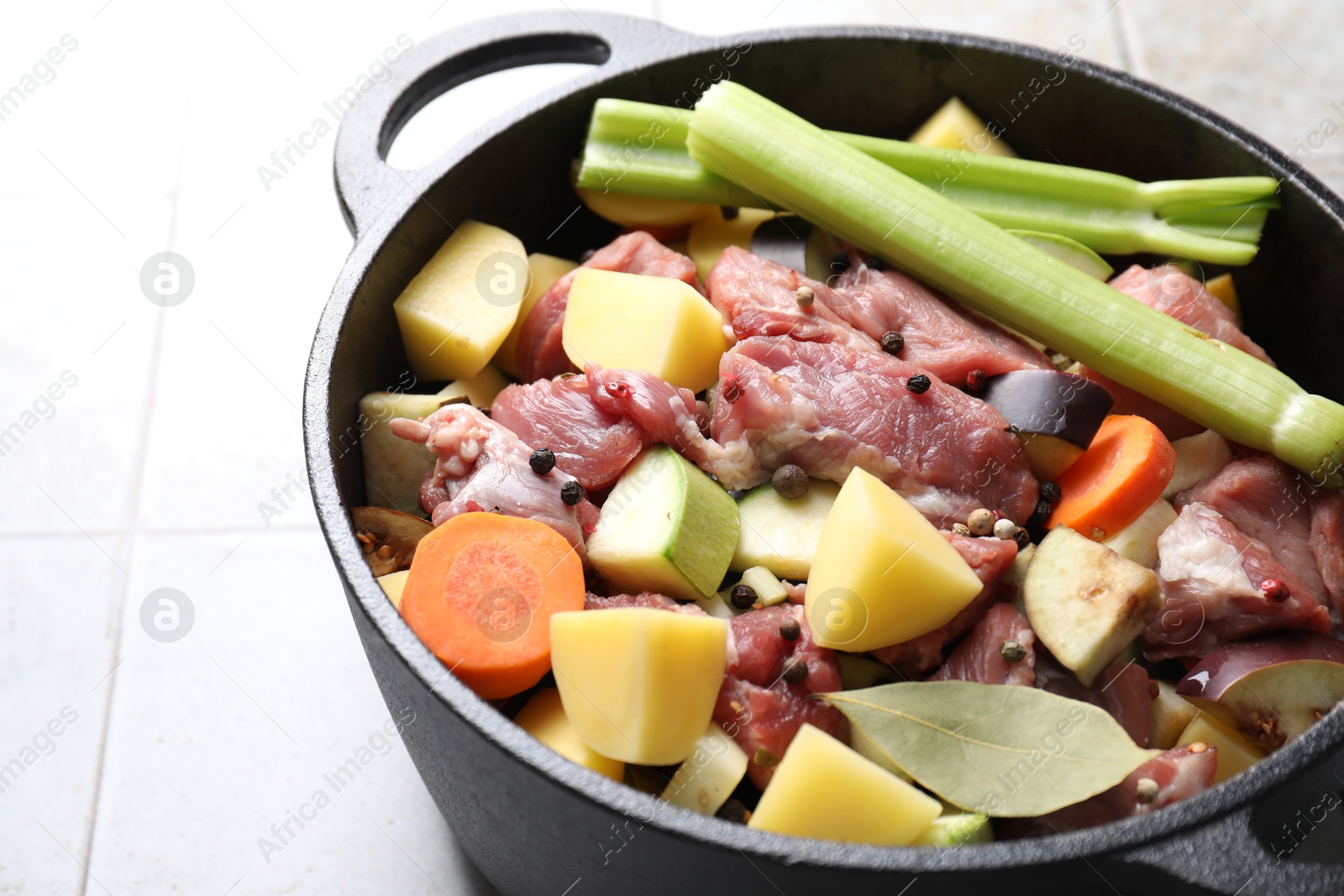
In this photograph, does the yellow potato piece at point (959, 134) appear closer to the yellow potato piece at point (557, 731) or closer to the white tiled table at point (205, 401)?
the white tiled table at point (205, 401)

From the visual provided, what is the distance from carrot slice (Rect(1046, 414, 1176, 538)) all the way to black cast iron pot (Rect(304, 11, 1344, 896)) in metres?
0.49

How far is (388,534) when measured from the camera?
2.00 m

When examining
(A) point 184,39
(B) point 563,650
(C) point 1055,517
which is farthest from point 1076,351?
(A) point 184,39

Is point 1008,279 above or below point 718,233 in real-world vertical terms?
below

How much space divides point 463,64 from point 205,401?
1.36 m

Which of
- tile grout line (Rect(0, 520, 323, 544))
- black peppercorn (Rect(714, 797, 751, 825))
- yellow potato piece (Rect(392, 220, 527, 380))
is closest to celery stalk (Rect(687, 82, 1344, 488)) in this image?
yellow potato piece (Rect(392, 220, 527, 380))

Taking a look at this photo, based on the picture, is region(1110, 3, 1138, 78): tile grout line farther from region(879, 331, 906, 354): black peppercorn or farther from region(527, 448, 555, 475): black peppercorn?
region(527, 448, 555, 475): black peppercorn

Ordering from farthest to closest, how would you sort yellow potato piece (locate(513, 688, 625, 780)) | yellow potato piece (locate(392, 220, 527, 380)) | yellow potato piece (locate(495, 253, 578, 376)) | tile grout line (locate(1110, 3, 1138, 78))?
tile grout line (locate(1110, 3, 1138, 78)) → yellow potato piece (locate(495, 253, 578, 376)) → yellow potato piece (locate(392, 220, 527, 380)) → yellow potato piece (locate(513, 688, 625, 780))

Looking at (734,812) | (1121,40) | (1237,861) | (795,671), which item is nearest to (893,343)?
(795,671)

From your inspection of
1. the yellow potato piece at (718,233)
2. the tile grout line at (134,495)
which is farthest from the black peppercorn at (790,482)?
the tile grout line at (134,495)

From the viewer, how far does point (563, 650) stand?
1.70 metres

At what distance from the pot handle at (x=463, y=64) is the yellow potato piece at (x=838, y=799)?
1.30 m

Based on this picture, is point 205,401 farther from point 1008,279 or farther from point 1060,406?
point 1060,406

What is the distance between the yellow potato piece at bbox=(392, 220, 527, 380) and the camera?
215 cm
